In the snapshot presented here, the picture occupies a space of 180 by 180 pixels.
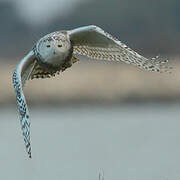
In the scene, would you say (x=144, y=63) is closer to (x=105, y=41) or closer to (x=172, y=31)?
(x=105, y=41)

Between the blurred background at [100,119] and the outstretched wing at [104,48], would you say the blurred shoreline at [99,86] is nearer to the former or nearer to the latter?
the blurred background at [100,119]

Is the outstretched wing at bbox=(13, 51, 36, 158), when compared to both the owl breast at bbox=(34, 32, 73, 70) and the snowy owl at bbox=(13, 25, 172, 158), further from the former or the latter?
the owl breast at bbox=(34, 32, 73, 70)

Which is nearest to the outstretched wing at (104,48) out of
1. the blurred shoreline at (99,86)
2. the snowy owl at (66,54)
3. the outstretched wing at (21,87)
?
the snowy owl at (66,54)

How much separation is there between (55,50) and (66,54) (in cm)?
7

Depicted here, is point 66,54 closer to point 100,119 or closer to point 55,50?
point 55,50

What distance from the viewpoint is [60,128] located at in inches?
406

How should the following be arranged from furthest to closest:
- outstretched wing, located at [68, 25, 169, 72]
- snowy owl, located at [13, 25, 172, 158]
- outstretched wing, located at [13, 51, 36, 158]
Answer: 1. outstretched wing, located at [68, 25, 169, 72]
2. snowy owl, located at [13, 25, 172, 158]
3. outstretched wing, located at [13, 51, 36, 158]

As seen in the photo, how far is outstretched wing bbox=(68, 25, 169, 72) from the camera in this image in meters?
5.45

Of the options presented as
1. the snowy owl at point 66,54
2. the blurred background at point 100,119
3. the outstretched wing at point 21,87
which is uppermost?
the snowy owl at point 66,54

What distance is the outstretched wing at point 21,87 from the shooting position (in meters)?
5.08

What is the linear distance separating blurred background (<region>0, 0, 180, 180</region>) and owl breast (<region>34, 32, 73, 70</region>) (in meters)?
0.98

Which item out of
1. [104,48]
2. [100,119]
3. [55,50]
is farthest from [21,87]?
[100,119]

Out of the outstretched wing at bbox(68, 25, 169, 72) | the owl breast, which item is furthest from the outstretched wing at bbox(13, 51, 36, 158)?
the outstretched wing at bbox(68, 25, 169, 72)

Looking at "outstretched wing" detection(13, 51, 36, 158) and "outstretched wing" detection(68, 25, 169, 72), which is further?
"outstretched wing" detection(68, 25, 169, 72)
